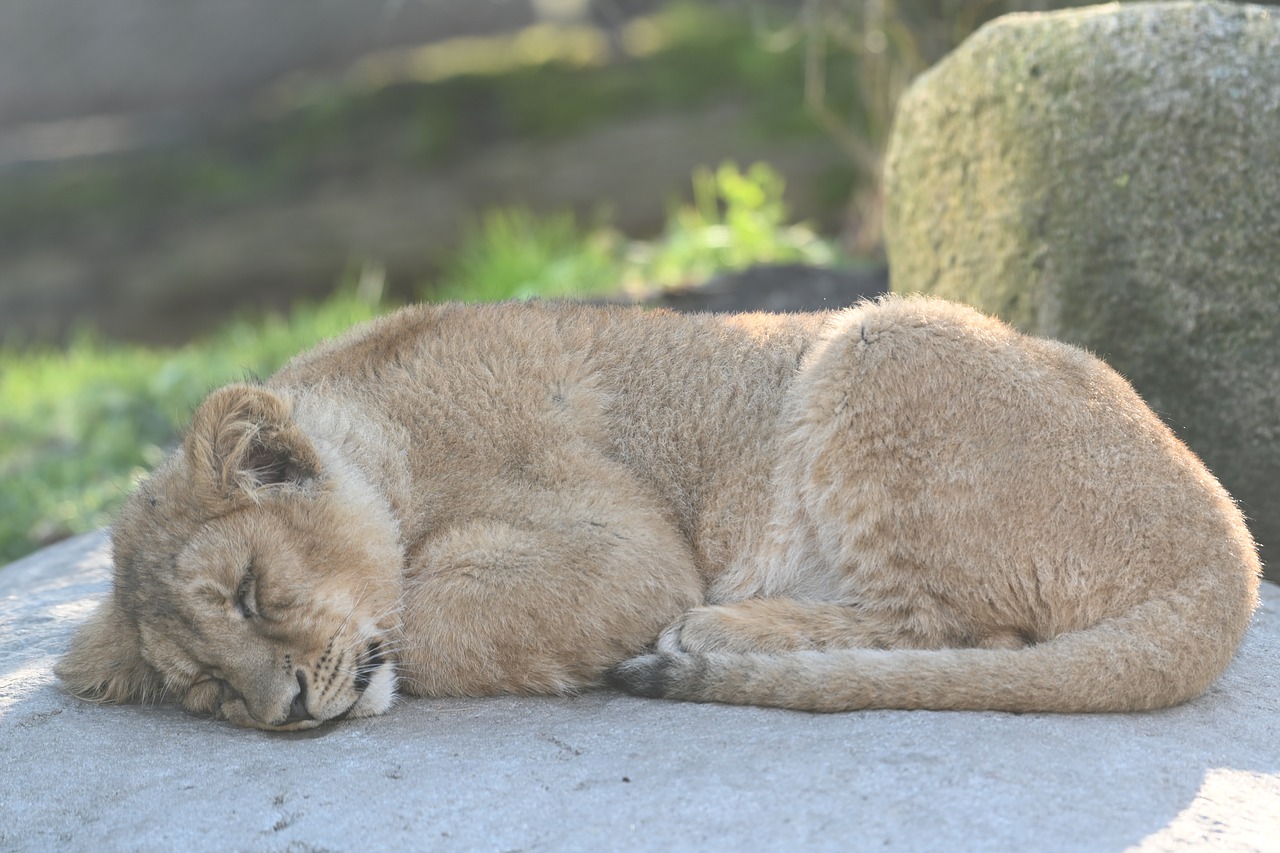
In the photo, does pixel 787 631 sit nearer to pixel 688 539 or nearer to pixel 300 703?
→ pixel 688 539

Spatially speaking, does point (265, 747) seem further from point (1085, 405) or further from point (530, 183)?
point (530, 183)

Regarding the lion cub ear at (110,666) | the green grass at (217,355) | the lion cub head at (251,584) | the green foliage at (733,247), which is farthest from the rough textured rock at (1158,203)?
the lion cub ear at (110,666)

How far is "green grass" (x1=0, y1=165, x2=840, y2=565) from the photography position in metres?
7.77

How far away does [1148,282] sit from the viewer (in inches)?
216

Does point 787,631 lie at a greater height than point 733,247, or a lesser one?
lesser

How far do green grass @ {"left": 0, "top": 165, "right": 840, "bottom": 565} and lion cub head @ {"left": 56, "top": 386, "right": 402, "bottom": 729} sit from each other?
108 inches

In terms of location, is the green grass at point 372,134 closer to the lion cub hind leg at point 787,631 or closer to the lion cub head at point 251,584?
the lion cub head at point 251,584

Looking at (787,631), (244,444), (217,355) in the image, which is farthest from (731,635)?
(217,355)

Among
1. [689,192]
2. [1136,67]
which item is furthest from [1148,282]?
[689,192]

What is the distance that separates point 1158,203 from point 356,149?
8962 mm

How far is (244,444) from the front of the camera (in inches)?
166

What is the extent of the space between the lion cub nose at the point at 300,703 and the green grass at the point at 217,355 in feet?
10.7

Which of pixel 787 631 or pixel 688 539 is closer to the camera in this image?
pixel 787 631

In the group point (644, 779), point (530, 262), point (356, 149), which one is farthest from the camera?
point (356, 149)
